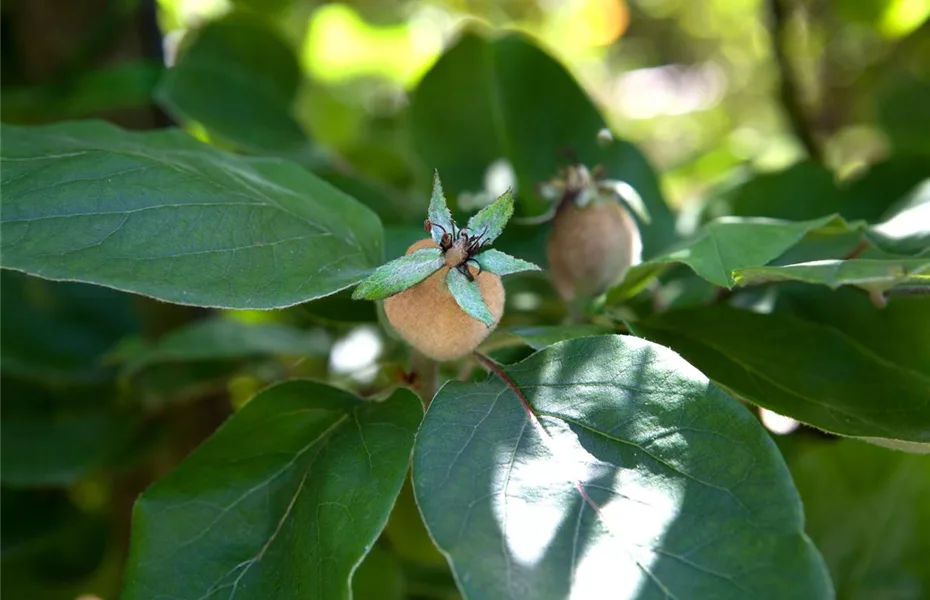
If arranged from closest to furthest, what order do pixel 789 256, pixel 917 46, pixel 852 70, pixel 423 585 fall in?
pixel 789 256, pixel 423 585, pixel 917 46, pixel 852 70

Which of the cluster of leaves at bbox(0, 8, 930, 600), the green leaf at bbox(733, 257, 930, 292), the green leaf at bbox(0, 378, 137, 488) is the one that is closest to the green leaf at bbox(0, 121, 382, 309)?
the cluster of leaves at bbox(0, 8, 930, 600)

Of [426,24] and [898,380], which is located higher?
[898,380]

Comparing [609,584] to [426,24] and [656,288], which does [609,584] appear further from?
[426,24]

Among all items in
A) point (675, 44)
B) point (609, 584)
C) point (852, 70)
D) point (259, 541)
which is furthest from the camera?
point (675, 44)

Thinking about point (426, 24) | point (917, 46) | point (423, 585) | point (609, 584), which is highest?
point (609, 584)

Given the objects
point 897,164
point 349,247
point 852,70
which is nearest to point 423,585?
point 349,247

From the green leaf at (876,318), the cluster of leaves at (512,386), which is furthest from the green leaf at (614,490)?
the green leaf at (876,318)

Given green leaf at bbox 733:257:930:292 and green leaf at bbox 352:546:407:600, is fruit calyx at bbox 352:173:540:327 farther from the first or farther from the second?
green leaf at bbox 352:546:407:600
